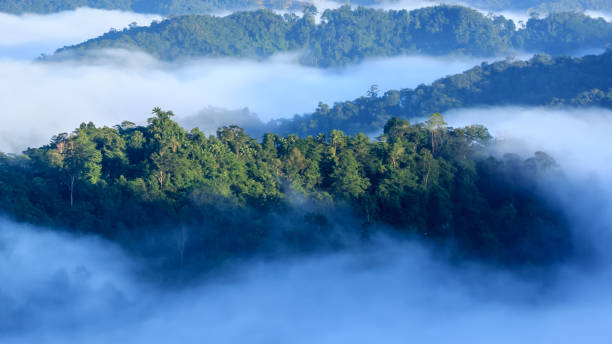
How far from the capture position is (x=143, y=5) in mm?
141875

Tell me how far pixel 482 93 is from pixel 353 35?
41.8 m

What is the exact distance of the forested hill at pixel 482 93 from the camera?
6581 centimetres

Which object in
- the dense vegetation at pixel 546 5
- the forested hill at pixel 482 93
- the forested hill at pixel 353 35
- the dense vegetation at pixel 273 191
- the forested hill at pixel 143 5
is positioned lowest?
the dense vegetation at pixel 273 191

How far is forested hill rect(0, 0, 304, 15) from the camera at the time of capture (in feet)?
438

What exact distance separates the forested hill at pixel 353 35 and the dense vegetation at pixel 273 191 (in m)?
71.7

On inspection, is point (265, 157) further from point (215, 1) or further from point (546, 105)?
point (215, 1)

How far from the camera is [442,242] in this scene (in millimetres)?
29516

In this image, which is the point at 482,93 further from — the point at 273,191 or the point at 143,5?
the point at 143,5

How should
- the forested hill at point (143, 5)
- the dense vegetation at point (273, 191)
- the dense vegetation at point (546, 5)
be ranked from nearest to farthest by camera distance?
the dense vegetation at point (273, 191) < the forested hill at point (143, 5) < the dense vegetation at point (546, 5)

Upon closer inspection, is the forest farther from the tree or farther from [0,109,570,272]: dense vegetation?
the tree

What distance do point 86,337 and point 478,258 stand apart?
1415 cm

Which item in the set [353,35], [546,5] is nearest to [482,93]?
[353,35]

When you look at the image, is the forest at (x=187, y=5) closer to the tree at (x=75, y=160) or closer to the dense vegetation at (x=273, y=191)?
the dense vegetation at (x=273, y=191)

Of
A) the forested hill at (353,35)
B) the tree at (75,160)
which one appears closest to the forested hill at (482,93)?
the forested hill at (353,35)
